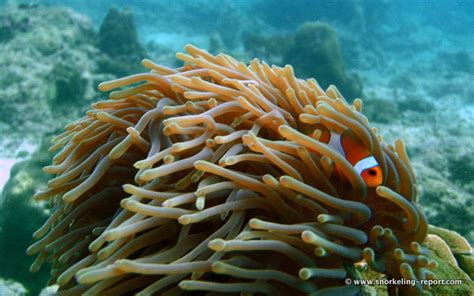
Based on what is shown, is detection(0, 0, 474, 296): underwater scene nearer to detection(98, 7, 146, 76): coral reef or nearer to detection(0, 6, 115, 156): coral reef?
detection(0, 6, 115, 156): coral reef

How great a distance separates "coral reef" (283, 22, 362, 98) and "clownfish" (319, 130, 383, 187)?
28.6 feet

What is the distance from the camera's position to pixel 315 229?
1385 millimetres

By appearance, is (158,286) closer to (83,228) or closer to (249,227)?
(249,227)

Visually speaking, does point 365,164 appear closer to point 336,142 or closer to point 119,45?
point 336,142

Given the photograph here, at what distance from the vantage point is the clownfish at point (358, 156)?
1.57 meters

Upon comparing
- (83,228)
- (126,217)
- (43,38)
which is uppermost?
(126,217)

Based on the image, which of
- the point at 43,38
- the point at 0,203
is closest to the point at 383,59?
the point at 43,38

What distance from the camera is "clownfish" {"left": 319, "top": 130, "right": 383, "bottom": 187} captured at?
1.57 metres

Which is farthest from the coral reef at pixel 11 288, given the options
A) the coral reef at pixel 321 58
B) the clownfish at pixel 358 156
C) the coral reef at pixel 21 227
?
the coral reef at pixel 321 58

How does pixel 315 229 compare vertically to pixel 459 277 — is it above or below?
above

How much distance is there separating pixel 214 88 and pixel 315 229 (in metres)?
0.77

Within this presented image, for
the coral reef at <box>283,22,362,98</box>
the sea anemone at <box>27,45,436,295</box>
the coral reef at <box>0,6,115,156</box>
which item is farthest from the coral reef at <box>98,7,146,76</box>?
the sea anemone at <box>27,45,436,295</box>

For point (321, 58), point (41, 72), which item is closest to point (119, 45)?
point (41, 72)

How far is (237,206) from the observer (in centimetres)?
145
